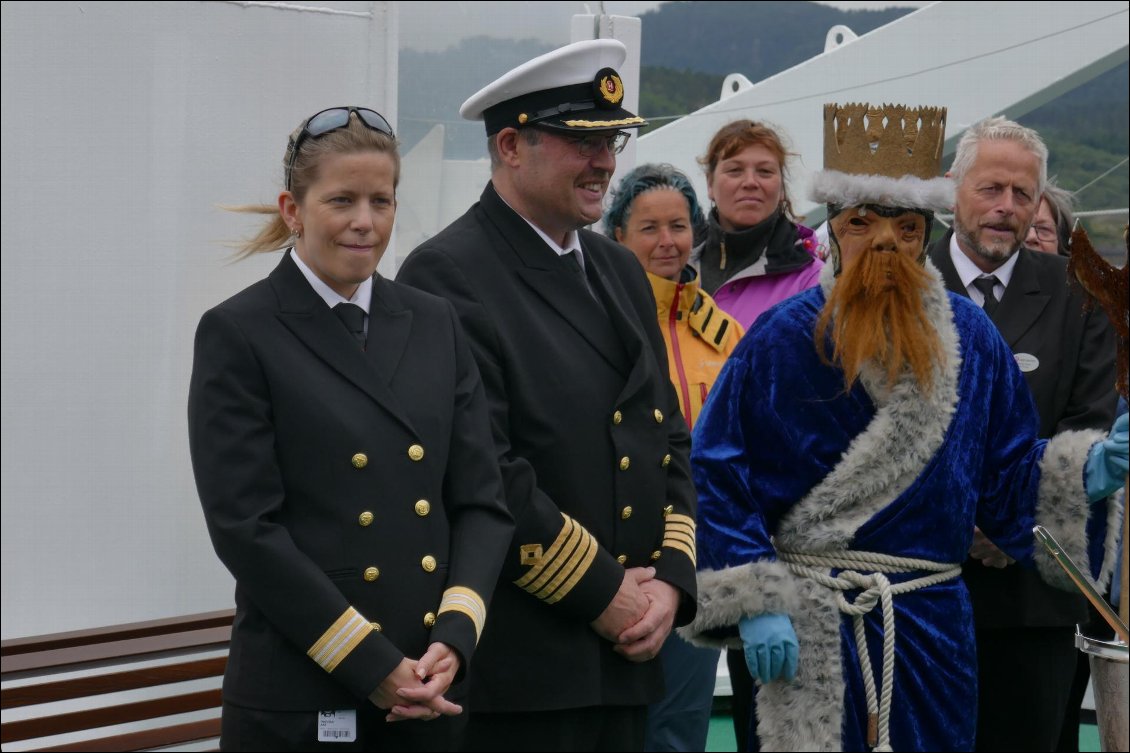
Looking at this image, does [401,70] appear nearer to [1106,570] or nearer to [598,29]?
[598,29]

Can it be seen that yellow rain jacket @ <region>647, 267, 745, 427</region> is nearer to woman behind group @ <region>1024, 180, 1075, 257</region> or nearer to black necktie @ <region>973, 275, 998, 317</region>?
black necktie @ <region>973, 275, 998, 317</region>

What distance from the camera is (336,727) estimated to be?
2207 millimetres

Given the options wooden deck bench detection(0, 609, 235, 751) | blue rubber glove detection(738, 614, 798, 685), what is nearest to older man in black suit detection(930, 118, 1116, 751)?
blue rubber glove detection(738, 614, 798, 685)

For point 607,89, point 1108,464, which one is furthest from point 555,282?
point 1108,464

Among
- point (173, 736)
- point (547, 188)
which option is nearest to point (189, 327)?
point (173, 736)

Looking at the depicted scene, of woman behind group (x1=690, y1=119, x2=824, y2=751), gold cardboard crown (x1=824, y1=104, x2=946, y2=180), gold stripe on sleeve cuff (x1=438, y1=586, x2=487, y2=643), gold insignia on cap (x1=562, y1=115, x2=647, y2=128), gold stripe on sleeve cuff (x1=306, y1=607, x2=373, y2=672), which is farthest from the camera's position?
woman behind group (x1=690, y1=119, x2=824, y2=751)

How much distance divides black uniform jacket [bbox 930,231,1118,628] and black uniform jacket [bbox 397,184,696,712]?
3.20ft

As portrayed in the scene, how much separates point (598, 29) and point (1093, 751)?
273 cm

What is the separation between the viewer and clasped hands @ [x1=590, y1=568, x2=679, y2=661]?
2650 millimetres

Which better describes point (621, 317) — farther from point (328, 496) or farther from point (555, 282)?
point (328, 496)

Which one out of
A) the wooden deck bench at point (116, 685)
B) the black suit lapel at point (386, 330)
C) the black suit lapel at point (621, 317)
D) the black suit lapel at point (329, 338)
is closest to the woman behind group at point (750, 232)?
the black suit lapel at point (621, 317)

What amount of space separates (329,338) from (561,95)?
2.35 ft

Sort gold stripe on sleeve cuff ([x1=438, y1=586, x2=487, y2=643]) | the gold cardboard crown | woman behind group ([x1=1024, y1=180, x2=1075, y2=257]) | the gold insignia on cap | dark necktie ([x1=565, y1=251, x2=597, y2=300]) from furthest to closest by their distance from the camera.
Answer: woman behind group ([x1=1024, y1=180, x2=1075, y2=257]) < the gold cardboard crown < dark necktie ([x1=565, y1=251, x2=597, y2=300]) < the gold insignia on cap < gold stripe on sleeve cuff ([x1=438, y1=586, x2=487, y2=643])

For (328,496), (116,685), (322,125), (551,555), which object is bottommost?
(116,685)
